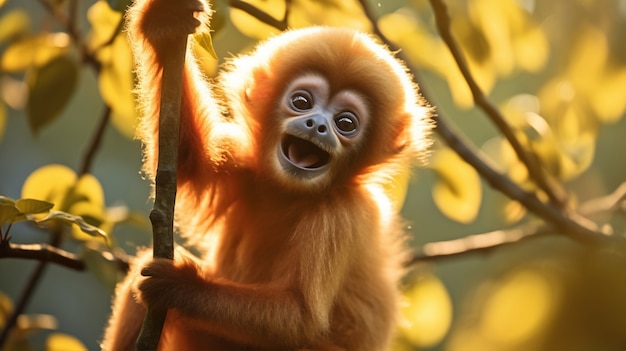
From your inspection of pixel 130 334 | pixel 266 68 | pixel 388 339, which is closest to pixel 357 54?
pixel 266 68

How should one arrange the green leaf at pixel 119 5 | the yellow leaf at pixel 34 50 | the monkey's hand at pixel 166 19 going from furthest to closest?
the yellow leaf at pixel 34 50, the green leaf at pixel 119 5, the monkey's hand at pixel 166 19

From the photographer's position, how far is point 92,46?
17.5 ft

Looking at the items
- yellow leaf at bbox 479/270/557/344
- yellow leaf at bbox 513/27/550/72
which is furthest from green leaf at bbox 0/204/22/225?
yellow leaf at bbox 513/27/550/72

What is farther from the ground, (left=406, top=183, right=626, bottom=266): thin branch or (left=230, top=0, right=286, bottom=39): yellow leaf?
(left=230, top=0, right=286, bottom=39): yellow leaf

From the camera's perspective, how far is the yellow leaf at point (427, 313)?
563cm

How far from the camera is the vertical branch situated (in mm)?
3047

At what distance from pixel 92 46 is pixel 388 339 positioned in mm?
2623

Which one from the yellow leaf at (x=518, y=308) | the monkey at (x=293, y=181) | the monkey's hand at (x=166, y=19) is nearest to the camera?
the yellow leaf at (x=518, y=308)

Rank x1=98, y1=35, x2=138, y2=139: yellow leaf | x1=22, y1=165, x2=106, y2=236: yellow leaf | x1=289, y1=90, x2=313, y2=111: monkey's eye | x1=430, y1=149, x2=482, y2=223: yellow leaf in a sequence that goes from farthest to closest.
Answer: x1=430, y1=149, x2=482, y2=223: yellow leaf
x1=98, y1=35, x2=138, y2=139: yellow leaf
x1=289, y1=90, x2=313, y2=111: monkey's eye
x1=22, y1=165, x2=106, y2=236: yellow leaf

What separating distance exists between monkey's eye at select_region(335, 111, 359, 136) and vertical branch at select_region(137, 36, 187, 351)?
1440 millimetres

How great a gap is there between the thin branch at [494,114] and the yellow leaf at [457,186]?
0.45 meters

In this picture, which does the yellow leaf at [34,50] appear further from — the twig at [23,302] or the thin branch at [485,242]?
the thin branch at [485,242]

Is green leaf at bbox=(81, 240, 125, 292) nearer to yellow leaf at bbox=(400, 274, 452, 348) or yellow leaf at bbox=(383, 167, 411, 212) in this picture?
yellow leaf at bbox=(383, 167, 411, 212)

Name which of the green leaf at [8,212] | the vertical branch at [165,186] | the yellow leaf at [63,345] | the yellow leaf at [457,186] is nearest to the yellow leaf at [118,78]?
the yellow leaf at [63,345]
